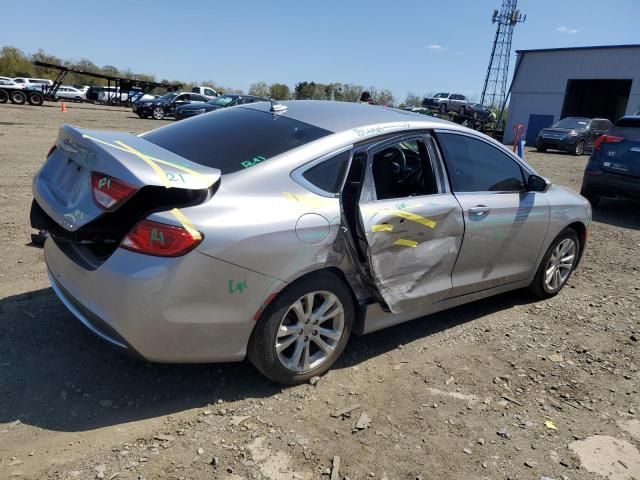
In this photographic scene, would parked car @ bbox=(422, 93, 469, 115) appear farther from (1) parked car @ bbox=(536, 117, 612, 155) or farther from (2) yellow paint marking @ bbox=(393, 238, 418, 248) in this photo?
(2) yellow paint marking @ bbox=(393, 238, 418, 248)

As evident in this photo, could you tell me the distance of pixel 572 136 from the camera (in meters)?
22.3

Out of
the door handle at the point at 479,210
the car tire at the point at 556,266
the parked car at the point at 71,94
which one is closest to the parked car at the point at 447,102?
the parked car at the point at 71,94

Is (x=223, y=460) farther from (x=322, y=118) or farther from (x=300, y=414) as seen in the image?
(x=322, y=118)

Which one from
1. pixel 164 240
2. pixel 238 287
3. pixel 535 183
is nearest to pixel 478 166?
pixel 535 183

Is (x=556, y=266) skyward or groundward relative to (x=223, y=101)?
groundward

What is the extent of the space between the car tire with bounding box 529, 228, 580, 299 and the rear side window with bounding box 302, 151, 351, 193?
8.19 ft

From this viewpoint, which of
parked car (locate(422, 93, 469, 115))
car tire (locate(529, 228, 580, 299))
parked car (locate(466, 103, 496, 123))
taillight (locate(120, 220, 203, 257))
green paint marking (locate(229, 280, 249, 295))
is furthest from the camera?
parked car (locate(422, 93, 469, 115))

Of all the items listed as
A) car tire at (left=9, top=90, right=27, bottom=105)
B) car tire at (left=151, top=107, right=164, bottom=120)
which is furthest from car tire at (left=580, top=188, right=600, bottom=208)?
car tire at (left=9, top=90, right=27, bottom=105)

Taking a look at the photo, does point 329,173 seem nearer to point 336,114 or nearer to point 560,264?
point 336,114

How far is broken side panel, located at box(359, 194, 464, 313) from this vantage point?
127 inches

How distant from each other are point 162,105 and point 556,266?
27097 mm

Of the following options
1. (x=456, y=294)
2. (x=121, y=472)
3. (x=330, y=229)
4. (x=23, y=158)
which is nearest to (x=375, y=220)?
(x=330, y=229)

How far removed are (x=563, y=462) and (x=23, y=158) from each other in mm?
10378

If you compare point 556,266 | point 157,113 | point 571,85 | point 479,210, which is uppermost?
point 571,85
